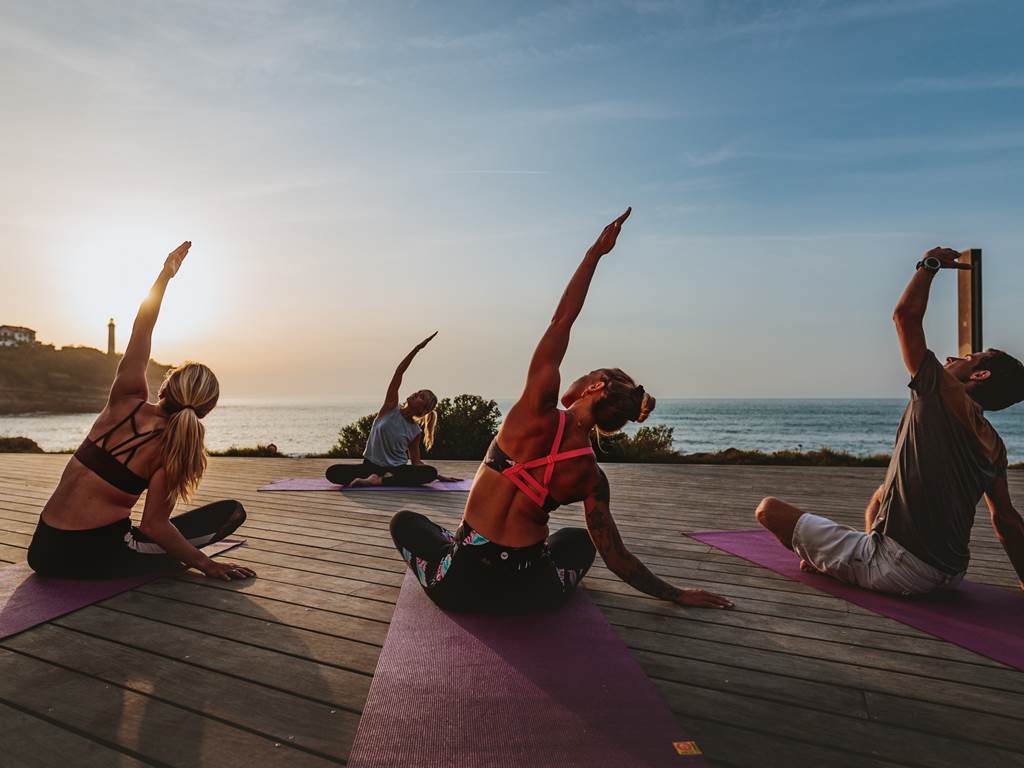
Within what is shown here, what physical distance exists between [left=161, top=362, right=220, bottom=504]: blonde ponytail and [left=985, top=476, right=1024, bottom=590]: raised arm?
320 cm

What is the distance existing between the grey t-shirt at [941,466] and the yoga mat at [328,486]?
3.97 metres

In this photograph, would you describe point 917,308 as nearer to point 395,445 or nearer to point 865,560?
point 865,560

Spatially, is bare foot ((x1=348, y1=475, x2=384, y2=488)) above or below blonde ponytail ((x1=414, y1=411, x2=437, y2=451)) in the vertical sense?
below

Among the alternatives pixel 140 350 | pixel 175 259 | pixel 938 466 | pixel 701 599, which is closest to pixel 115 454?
pixel 140 350

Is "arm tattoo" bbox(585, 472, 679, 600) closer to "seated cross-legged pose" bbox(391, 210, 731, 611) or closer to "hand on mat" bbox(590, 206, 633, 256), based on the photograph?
"seated cross-legged pose" bbox(391, 210, 731, 611)

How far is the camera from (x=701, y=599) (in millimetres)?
2361

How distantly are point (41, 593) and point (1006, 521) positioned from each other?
13.0ft

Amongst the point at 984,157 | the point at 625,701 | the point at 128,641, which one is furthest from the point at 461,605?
the point at 984,157

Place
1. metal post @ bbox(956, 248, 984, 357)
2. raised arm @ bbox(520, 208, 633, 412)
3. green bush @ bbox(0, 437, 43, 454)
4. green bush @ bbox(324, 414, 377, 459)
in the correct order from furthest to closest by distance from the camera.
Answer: green bush @ bbox(324, 414, 377, 459) → green bush @ bbox(0, 437, 43, 454) → metal post @ bbox(956, 248, 984, 357) → raised arm @ bbox(520, 208, 633, 412)

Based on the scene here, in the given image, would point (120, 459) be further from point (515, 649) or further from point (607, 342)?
point (607, 342)

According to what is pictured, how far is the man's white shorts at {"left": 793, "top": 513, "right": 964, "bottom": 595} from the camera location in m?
2.48

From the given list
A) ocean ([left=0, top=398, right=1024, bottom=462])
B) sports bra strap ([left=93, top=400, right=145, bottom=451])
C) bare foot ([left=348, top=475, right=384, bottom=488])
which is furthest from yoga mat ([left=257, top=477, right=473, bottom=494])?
ocean ([left=0, top=398, right=1024, bottom=462])

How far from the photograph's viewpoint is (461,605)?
224 cm

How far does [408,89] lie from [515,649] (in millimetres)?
7786
